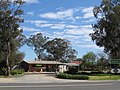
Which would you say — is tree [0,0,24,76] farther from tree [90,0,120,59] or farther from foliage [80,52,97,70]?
foliage [80,52,97,70]

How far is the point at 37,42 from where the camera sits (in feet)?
→ 488

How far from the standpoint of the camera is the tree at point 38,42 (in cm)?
14812

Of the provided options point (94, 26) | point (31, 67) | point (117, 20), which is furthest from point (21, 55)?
point (117, 20)

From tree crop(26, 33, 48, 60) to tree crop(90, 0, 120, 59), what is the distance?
69.6 metres

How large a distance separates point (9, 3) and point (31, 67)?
5667cm

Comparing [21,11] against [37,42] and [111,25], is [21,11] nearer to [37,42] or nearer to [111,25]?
[111,25]

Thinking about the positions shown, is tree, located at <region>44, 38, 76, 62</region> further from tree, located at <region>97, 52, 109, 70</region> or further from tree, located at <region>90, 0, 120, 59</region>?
tree, located at <region>90, 0, 120, 59</region>

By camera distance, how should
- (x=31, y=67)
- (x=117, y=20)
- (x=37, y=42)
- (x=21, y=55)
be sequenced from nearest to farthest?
(x=117, y=20)
(x=21, y=55)
(x=31, y=67)
(x=37, y=42)

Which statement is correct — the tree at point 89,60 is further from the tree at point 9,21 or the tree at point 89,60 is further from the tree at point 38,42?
the tree at point 9,21

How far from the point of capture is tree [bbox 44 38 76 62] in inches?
5945

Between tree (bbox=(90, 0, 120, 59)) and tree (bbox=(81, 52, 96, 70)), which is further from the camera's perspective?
tree (bbox=(81, 52, 96, 70))

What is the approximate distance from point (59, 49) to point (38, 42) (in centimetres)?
1027

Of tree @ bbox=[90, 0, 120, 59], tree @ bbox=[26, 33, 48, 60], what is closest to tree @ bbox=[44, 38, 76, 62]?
tree @ bbox=[26, 33, 48, 60]

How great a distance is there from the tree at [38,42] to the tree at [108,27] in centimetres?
6957
